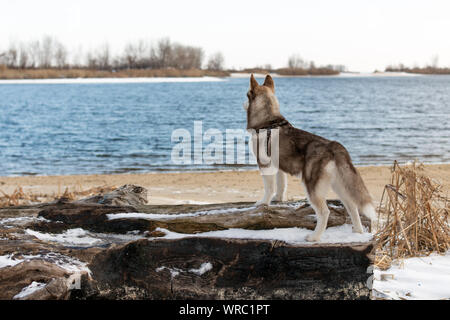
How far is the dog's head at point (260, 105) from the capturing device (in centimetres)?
468

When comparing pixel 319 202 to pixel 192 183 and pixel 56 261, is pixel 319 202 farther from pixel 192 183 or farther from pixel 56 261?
pixel 192 183

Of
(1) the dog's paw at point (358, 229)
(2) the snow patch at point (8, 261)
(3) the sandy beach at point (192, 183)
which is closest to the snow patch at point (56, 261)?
(2) the snow patch at point (8, 261)

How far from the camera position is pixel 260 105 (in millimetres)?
4738

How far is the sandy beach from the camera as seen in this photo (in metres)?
9.73

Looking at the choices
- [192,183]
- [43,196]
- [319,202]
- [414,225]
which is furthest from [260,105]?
[192,183]

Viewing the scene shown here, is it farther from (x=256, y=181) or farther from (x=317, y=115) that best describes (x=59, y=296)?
(x=317, y=115)

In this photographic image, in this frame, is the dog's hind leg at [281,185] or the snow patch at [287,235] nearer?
the snow patch at [287,235]

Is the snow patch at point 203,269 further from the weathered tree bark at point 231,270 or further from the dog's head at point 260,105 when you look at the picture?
the dog's head at point 260,105

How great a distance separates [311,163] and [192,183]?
775cm

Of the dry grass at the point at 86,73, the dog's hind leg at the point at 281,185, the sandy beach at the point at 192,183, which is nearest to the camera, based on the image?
the dog's hind leg at the point at 281,185

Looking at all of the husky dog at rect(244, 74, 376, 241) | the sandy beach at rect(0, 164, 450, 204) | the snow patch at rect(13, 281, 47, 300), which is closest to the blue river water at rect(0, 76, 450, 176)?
the sandy beach at rect(0, 164, 450, 204)

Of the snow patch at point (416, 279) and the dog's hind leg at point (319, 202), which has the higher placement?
the dog's hind leg at point (319, 202)

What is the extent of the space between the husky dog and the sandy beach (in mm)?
4541

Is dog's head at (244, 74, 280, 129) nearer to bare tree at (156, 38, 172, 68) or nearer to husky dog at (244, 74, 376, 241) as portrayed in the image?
husky dog at (244, 74, 376, 241)
